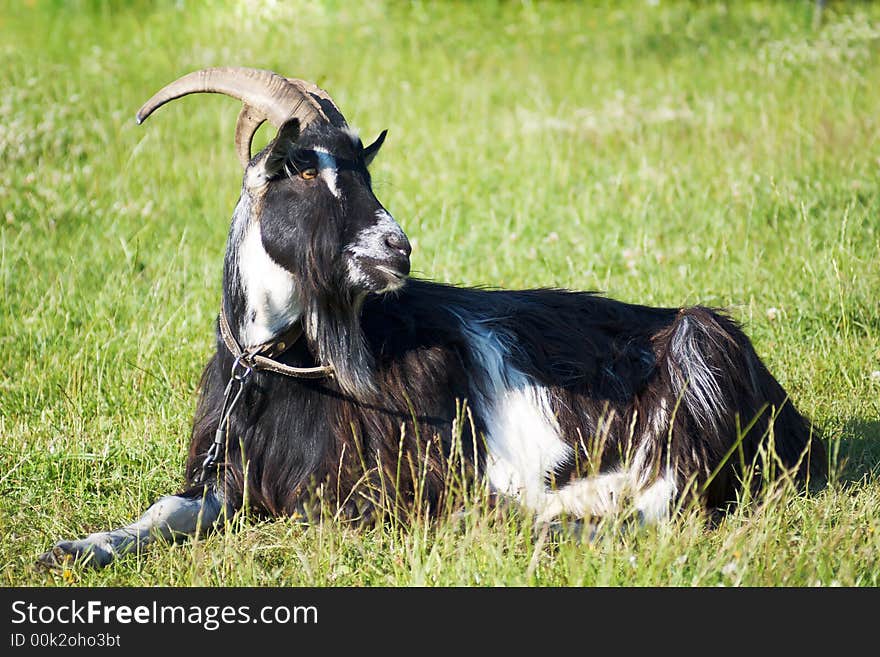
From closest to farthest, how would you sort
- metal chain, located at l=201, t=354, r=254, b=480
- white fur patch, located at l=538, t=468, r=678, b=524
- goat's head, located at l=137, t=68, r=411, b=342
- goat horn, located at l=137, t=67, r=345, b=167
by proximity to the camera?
goat's head, located at l=137, t=68, r=411, b=342 < goat horn, located at l=137, t=67, r=345, b=167 < metal chain, located at l=201, t=354, r=254, b=480 < white fur patch, located at l=538, t=468, r=678, b=524

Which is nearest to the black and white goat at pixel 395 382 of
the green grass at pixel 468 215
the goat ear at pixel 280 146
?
the goat ear at pixel 280 146

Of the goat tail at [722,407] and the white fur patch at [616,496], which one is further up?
the goat tail at [722,407]

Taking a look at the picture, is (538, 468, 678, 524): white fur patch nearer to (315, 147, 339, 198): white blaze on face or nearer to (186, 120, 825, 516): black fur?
(186, 120, 825, 516): black fur

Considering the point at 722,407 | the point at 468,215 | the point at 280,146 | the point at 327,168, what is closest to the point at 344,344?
the point at 327,168

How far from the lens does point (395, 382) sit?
422 centimetres

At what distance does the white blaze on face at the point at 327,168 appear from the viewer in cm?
391

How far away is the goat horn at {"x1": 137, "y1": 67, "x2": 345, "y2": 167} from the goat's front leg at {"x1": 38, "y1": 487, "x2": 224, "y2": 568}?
1247mm

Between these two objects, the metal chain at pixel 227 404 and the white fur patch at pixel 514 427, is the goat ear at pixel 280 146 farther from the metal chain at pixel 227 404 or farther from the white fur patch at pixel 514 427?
the white fur patch at pixel 514 427

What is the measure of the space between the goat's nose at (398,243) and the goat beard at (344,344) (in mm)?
275

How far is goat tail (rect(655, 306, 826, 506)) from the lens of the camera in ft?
14.3

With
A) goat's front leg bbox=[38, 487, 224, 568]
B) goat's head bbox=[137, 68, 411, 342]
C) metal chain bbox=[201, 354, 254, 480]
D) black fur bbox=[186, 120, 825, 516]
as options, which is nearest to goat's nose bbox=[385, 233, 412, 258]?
goat's head bbox=[137, 68, 411, 342]

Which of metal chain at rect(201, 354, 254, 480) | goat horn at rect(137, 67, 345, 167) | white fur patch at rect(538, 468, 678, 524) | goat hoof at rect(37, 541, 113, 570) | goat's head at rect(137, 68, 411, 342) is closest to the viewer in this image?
goat hoof at rect(37, 541, 113, 570)

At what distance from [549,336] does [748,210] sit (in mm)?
3364

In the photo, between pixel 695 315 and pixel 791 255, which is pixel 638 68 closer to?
pixel 791 255
